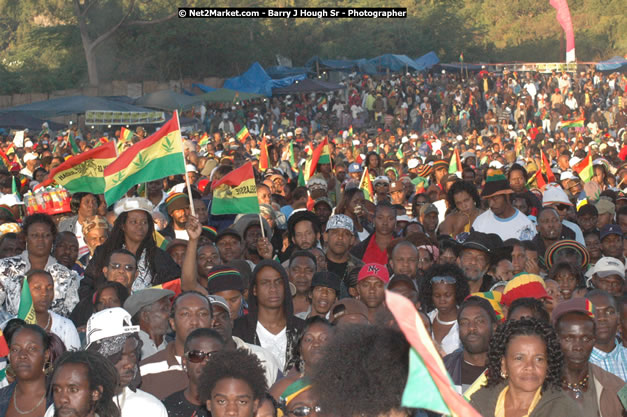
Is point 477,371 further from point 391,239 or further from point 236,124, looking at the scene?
point 236,124

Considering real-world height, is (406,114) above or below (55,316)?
above

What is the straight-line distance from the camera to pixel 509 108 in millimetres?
37562

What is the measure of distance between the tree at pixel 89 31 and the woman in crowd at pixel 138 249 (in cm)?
3257

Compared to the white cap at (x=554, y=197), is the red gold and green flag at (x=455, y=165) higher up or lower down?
higher up

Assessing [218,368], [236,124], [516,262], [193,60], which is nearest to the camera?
[218,368]

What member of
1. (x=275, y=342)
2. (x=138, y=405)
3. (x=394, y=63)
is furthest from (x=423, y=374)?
(x=394, y=63)

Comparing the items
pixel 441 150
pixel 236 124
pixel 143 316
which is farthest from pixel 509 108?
pixel 143 316

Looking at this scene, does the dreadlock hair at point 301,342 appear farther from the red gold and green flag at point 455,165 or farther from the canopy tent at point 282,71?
the canopy tent at point 282,71

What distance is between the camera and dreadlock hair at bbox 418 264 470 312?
710cm

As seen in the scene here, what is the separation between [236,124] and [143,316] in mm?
26959

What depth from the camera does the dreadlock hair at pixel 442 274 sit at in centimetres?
710

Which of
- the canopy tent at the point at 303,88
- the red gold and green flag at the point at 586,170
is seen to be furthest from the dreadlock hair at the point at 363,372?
the canopy tent at the point at 303,88

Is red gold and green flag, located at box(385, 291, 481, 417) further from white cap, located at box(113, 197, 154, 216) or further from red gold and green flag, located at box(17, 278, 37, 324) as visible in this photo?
white cap, located at box(113, 197, 154, 216)

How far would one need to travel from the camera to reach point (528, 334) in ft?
16.1
